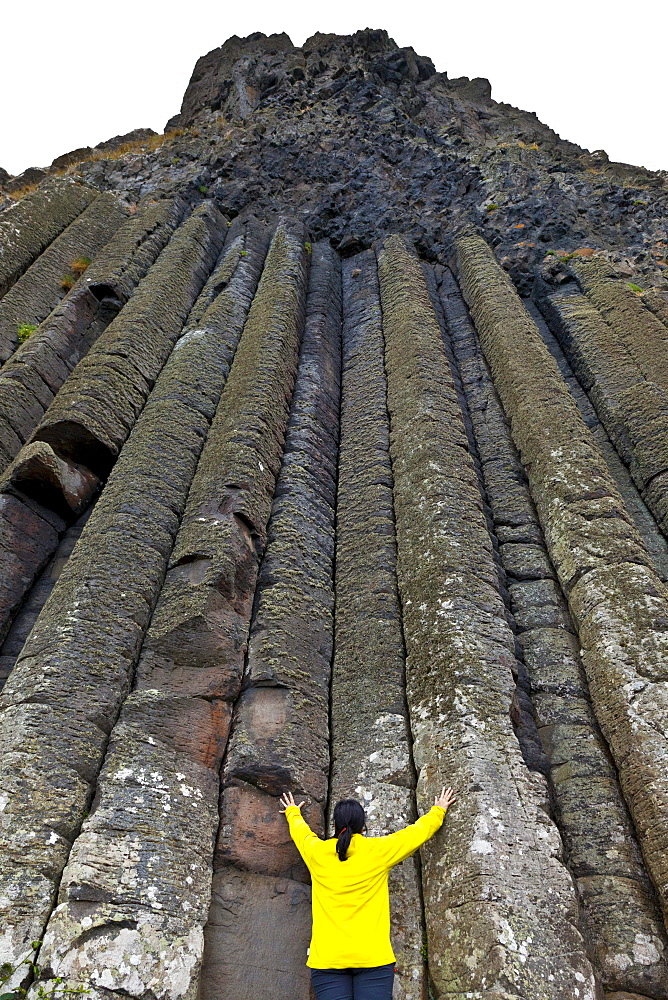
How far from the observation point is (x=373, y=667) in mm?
6418

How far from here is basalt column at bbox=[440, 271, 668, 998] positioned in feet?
15.3

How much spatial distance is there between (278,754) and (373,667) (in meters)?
1.25

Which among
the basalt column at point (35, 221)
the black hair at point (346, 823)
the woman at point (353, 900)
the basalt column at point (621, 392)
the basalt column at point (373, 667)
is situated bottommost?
the woman at point (353, 900)

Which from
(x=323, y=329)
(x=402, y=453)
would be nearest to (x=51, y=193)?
(x=323, y=329)

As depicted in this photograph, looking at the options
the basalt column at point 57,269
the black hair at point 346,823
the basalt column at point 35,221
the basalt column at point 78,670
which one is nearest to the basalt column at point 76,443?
the basalt column at point 78,670

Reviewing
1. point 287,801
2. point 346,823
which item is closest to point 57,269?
point 287,801

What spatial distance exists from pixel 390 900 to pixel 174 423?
5960 millimetres

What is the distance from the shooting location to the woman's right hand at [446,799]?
5.06 metres

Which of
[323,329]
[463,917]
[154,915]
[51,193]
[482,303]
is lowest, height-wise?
[154,915]

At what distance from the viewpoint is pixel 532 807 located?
→ 5.12 m

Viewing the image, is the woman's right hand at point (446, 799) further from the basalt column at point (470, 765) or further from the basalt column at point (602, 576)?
the basalt column at point (602, 576)

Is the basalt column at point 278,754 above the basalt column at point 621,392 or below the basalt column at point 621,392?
below

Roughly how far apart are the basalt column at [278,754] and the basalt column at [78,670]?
1116 mm

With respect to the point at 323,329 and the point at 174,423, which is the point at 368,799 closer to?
the point at 174,423
